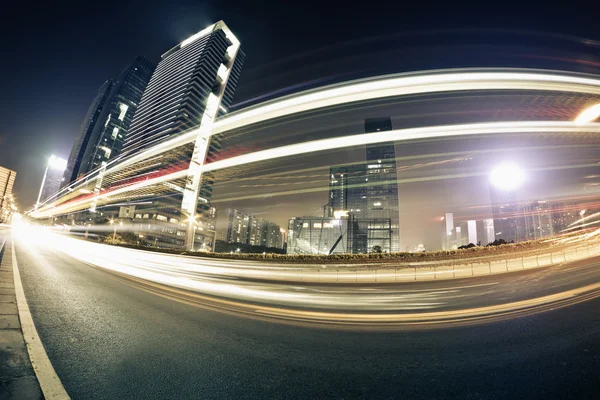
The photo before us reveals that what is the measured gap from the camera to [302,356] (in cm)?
357

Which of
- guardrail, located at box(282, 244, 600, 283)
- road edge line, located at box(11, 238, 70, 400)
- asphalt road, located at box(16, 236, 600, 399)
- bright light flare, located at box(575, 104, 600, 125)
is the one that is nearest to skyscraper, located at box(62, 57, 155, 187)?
guardrail, located at box(282, 244, 600, 283)

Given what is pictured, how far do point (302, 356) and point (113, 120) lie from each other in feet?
589

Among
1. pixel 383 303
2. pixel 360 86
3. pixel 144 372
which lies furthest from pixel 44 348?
pixel 360 86

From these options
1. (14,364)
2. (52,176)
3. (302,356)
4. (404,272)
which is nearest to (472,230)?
(404,272)

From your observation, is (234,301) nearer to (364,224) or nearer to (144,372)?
(144,372)

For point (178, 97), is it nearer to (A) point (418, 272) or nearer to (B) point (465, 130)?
(A) point (418, 272)

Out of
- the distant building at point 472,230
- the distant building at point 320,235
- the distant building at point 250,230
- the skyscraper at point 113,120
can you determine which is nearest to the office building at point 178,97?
the distant building at point 320,235

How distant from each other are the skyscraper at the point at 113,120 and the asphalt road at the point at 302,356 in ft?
549

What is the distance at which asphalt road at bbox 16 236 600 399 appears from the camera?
8.56 ft

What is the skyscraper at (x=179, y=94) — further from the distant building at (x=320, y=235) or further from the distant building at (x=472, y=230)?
the distant building at (x=472, y=230)

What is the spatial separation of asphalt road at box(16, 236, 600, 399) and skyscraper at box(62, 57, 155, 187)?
549ft

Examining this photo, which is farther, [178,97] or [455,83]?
[178,97]

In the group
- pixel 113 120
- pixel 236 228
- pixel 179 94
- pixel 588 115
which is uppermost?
pixel 113 120

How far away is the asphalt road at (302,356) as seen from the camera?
8.56 feet
